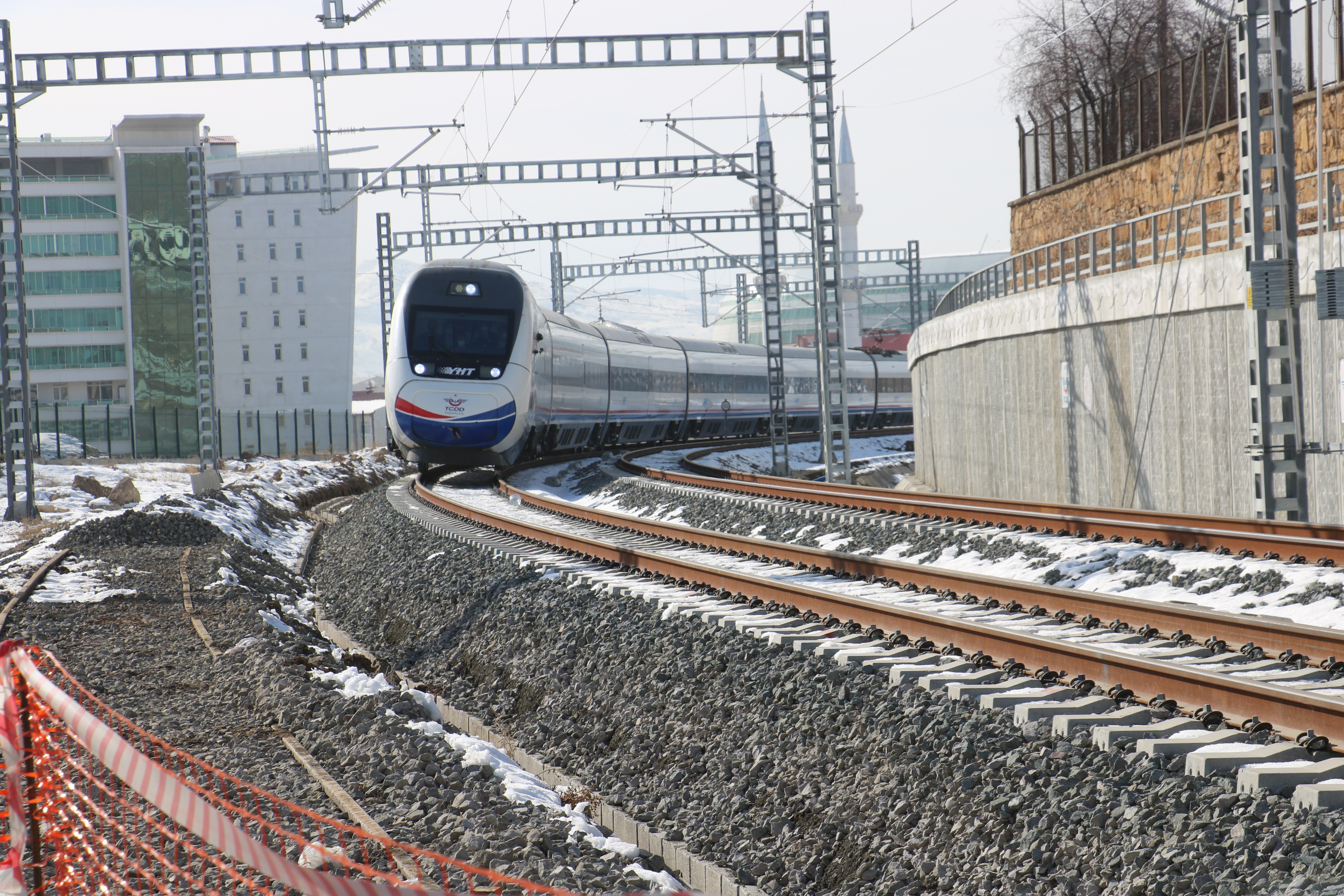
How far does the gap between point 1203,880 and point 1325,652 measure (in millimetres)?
2730

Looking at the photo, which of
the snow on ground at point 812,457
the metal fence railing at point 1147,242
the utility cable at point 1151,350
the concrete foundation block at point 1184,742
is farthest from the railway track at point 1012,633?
the snow on ground at point 812,457

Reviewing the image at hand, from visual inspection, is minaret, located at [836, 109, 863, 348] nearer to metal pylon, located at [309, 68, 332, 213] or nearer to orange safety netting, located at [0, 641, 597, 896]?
metal pylon, located at [309, 68, 332, 213]

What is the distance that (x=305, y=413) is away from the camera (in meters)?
71.9

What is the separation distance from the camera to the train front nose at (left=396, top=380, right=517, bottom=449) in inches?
759

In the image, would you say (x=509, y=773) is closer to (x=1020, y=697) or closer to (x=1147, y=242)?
(x=1020, y=697)

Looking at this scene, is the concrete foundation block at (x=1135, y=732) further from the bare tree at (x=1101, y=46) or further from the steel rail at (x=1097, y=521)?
the bare tree at (x=1101, y=46)

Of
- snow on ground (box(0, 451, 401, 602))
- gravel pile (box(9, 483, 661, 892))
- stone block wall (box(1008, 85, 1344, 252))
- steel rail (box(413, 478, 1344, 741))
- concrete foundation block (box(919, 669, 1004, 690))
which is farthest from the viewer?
stone block wall (box(1008, 85, 1344, 252))

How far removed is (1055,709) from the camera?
205 inches

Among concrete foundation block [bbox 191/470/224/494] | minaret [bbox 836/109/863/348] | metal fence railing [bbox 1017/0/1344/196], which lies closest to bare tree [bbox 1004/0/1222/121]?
metal fence railing [bbox 1017/0/1344/196]

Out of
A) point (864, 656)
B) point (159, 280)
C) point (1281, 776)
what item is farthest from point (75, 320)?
point (1281, 776)

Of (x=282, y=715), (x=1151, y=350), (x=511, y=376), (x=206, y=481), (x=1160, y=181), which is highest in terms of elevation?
(x=1160, y=181)

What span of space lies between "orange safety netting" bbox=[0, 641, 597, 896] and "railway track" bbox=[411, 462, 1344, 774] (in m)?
2.80

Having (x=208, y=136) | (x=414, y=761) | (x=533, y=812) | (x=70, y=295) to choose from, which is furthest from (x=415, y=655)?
(x=208, y=136)

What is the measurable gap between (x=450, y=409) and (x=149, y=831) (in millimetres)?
14346
